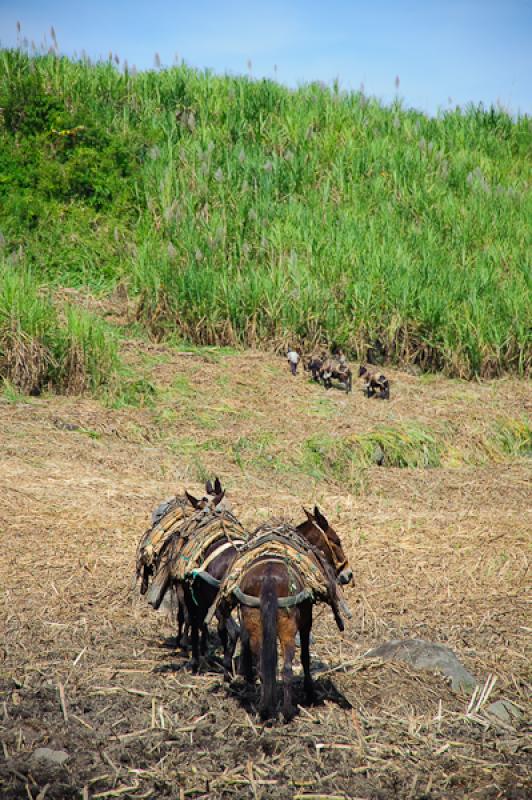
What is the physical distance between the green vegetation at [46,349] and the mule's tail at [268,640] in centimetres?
724

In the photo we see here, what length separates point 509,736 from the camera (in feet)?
13.7

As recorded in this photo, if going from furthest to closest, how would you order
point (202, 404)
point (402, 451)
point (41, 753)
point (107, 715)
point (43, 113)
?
1. point (43, 113)
2. point (202, 404)
3. point (402, 451)
4. point (107, 715)
5. point (41, 753)

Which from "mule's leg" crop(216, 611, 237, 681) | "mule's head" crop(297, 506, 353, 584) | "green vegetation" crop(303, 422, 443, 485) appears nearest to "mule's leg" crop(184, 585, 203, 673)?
"mule's leg" crop(216, 611, 237, 681)

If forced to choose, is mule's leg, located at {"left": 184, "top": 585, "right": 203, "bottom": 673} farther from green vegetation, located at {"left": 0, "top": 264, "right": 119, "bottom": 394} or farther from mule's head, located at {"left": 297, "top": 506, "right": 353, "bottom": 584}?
green vegetation, located at {"left": 0, "top": 264, "right": 119, "bottom": 394}

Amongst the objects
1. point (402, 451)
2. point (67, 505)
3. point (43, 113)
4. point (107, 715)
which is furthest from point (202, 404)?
point (43, 113)

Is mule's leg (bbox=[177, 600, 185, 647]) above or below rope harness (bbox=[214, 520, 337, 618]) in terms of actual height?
below

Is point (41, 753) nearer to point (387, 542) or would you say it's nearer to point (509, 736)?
point (509, 736)

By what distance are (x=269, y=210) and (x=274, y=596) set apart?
11630 mm

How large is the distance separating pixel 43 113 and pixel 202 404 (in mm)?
8294

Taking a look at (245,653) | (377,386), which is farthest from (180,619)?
(377,386)

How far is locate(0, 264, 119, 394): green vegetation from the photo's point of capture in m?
10.7

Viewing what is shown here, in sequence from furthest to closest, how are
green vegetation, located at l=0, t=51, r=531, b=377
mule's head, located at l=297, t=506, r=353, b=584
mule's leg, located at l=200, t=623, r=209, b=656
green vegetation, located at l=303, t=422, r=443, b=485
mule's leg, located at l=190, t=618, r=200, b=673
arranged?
1. green vegetation, located at l=0, t=51, r=531, b=377
2. green vegetation, located at l=303, t=422, r=443, b=485
3. mule's leg, located at l=200, t=623, r=209, b=656
4. mule's leg, located at l=190, t=618, r=200, b=673
5. mule's head, located at l=297, t=506, r=353, b=584

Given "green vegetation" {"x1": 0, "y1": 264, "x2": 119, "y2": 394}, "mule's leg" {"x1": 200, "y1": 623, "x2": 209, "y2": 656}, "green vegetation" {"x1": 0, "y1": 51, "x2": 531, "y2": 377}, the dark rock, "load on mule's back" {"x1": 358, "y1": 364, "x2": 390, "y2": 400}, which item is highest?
"green vegetation" {"x1": 0, "y1": 51, "x2": 531, "y2": 377}

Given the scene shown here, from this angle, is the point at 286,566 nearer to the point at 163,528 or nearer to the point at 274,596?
the point at 274,596
